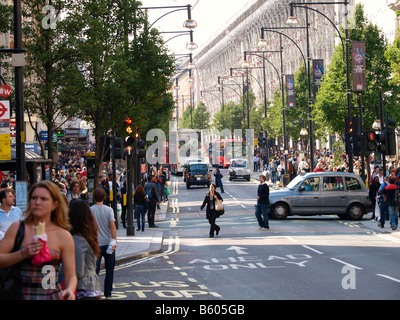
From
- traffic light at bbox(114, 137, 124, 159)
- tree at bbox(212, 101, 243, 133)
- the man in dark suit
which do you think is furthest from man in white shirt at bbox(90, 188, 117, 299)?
tree at bbox(212, 101, 243, 133)

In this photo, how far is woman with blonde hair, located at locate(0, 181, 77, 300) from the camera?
5.87 meters

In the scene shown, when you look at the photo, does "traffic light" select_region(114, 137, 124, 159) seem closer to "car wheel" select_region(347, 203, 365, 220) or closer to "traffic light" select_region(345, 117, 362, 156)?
"car wheel" select_region(347, 203, 365, 220)

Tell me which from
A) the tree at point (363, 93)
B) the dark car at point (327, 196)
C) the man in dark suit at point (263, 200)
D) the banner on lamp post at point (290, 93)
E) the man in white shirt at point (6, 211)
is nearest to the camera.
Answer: the man in white shirt at point (6, 211)

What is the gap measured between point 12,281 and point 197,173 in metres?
50.7

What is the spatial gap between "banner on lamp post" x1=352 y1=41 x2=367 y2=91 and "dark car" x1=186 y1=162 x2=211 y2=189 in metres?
25.0

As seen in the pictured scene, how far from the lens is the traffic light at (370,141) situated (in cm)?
2670

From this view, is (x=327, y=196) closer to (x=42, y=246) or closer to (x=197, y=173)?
(x=42, y=246)

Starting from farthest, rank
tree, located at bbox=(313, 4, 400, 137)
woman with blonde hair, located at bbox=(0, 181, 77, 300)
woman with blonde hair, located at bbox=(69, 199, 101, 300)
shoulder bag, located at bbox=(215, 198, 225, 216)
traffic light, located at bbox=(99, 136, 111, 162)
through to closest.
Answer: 1. tree, located at bbox=(313, 4, 400, 137)
2. traffic light, located at bbox=(99, 136, 111, 162)
3. shoulder bag, located at bbox=(215, 198, 225, 216)
4. woman with blonde hair, located at bbox=(69, 199, 101, 300)
5. woman with blonde hair, located at bbox=(0, 181, 77, 300)

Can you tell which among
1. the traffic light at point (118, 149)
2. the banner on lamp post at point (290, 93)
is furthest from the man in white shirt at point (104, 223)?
the banner on lamp post at point (290, 93)

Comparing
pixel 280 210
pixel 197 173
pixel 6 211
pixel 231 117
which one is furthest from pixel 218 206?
pixel 231 117

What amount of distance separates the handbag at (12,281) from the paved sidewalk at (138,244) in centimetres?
1145

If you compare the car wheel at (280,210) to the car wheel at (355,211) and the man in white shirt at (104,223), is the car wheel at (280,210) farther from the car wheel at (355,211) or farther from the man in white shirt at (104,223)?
the man in white shirt at (104,223)

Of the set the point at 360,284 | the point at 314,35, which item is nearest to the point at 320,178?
the point at 360,284

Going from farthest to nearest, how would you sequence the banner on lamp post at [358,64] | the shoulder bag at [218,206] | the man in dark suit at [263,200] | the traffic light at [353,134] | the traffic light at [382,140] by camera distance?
the banner on lamp post at [358,64]
the traffic light at [353,134]
the traffic light at [382,140]
the man in dark suit at [263,200]
the shoulder bag at [218,206]
